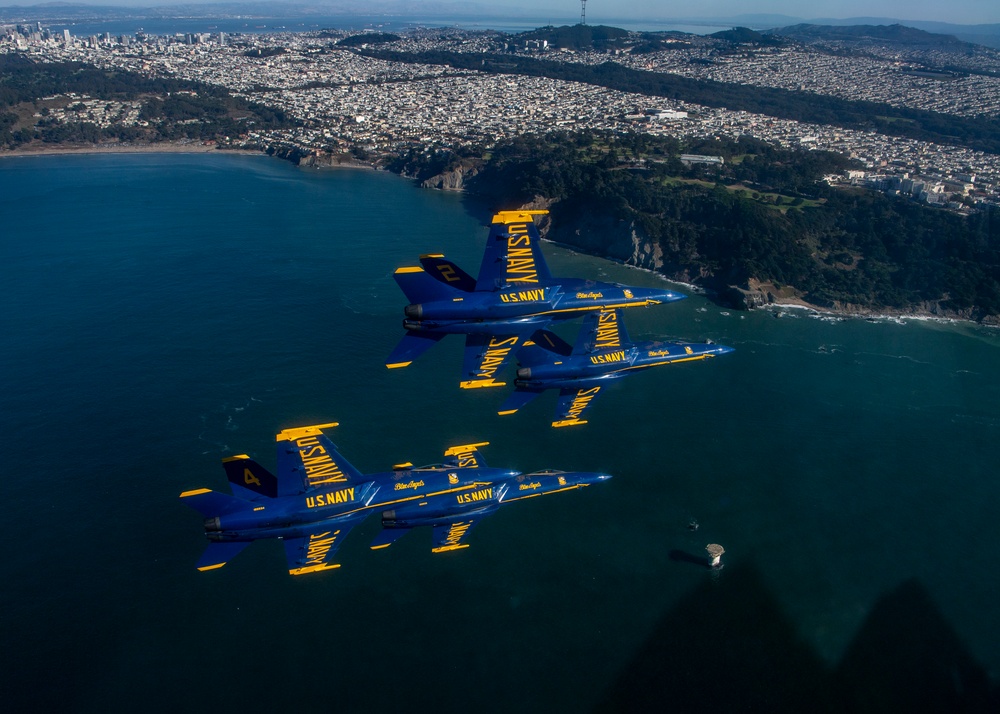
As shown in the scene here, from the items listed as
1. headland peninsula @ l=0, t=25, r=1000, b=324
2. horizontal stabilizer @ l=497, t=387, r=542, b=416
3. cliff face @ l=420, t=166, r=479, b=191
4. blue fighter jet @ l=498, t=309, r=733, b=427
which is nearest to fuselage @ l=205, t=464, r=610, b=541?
horizontal stabilizer @ l=497, t=387, r=542, b=416

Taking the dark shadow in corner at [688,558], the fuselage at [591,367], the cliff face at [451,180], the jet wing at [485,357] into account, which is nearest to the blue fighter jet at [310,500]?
the fuselage at [591,367]

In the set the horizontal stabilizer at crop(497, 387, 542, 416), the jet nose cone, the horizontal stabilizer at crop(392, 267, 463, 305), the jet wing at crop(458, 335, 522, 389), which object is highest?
the horizontal stabilizer at crop(392, 267, 463, 305)

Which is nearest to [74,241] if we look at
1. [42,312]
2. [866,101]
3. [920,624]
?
[42,312]

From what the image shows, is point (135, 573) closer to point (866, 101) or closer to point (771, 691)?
point (771, 691)

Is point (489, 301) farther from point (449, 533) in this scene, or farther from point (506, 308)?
point (449, 533)

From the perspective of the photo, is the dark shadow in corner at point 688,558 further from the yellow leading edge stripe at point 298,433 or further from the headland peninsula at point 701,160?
the headland peninsula at point 701,160

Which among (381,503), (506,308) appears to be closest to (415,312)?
(506,308)

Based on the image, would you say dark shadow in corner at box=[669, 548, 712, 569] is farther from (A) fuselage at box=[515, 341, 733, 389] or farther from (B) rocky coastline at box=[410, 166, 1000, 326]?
(B) rocky coastline at box=[410, 166, 1000, 326]
